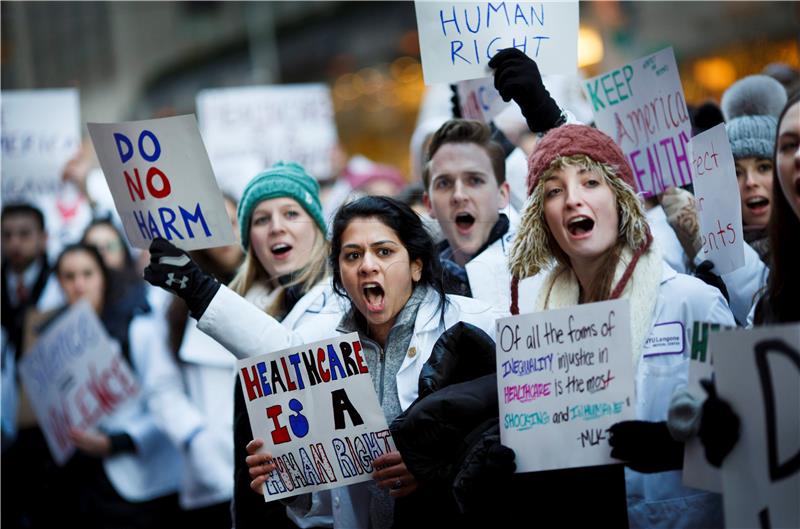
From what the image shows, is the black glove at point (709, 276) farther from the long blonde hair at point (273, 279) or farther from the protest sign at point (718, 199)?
the long blonde hair at point (273, 279)

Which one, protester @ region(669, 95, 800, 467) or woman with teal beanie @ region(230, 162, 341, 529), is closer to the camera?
protester @ region(669, 95, 800, 467)

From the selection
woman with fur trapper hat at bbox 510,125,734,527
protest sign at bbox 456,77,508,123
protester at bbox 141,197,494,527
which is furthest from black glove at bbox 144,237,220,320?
protest sign at bbox 456,77,508,123

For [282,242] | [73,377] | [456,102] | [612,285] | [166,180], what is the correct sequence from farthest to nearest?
[73,377]
[456,102]
[282,242]
[166,180]
[612,285]

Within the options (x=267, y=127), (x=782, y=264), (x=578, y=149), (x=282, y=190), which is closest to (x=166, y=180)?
(x=282, y=190)

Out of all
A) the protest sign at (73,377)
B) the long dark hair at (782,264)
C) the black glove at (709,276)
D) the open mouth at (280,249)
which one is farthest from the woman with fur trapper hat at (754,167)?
the protest sign at (73,377)

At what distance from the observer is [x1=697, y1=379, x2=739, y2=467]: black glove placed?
3543 millimetres

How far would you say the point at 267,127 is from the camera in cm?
1095

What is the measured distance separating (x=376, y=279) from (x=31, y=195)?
20.6ft

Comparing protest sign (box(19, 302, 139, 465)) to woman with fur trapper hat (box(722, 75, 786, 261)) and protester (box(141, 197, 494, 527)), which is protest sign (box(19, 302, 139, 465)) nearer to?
protester (box(141, 197, 494, 527))

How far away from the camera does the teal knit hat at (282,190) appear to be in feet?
18.7

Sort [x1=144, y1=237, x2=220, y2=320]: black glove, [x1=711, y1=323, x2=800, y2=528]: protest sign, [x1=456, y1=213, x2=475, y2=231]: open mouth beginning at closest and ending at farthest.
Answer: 1. [x1=711, y1=323, x2=800, y2=528]: protest sign
2. [x1=144, y1=237, x2=220, y2=320]: black glove
3. [x1=456, y1=213, x2=475, y2=231]: open mouth

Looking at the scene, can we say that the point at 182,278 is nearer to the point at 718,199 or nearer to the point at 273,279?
the point at 273,279

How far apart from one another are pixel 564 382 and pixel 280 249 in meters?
2.05

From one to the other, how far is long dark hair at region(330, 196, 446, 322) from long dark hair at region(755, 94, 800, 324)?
1.24m
